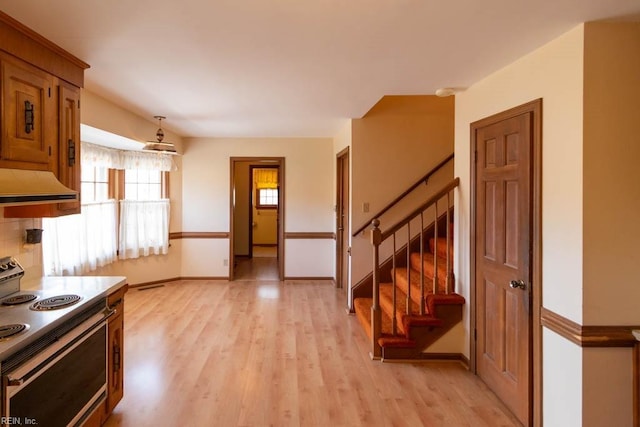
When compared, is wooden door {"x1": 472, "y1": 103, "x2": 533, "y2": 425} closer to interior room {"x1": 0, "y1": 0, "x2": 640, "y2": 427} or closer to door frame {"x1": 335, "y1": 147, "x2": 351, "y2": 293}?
interior room {"x1": 0, "y1": 0, "x2": 640, "y2": 427}

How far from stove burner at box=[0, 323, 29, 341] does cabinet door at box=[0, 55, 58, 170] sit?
34.6 inches

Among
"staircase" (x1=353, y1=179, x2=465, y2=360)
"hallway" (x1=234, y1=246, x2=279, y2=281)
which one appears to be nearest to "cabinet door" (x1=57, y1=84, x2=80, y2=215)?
"staircase" (x1=353, y1=179, x2=465, y2=360)

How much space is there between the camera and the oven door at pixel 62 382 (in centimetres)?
149

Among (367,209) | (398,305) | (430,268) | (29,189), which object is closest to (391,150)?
(367,209)

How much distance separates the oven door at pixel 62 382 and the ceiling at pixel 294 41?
162 centimetres

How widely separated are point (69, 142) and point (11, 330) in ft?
4.73

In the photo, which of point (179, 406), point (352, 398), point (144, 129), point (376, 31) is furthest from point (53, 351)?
point (144, 129)

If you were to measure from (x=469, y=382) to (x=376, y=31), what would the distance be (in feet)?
8.52

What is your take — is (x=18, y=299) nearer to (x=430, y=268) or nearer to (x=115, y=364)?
(x=115, y=364)

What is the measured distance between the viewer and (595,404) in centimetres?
190

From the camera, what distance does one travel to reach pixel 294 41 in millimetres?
2207

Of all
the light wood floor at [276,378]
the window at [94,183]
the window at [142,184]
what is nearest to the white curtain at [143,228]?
the window at [142,184]

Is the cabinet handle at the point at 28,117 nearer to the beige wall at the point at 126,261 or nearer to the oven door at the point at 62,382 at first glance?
the beige wall at the point at 126,261

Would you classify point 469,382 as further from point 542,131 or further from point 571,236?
point 542,131
